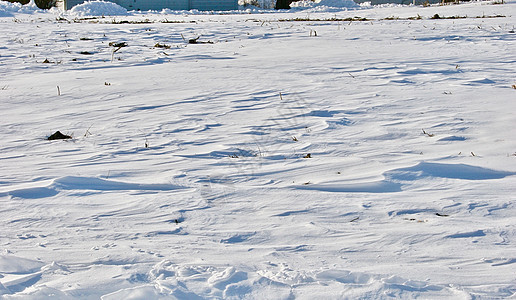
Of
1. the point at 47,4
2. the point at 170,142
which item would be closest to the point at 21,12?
the point at 47,4

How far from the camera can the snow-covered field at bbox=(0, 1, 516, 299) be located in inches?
79.2

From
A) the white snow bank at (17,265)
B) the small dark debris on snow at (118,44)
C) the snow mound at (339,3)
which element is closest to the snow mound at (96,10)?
the snow mound at (339,3)

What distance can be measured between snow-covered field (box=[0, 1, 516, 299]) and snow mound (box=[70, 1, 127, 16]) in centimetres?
1604

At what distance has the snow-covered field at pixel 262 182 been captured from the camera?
2.01m

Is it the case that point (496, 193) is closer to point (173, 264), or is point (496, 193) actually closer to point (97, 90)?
point (173, 264)

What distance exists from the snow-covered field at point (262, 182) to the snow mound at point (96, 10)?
1604 cm

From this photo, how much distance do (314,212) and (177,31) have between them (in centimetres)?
962

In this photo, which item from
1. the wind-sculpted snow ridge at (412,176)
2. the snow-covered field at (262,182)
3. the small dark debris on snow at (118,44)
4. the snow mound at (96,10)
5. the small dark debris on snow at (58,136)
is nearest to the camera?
the snow-covered field at (262,182)

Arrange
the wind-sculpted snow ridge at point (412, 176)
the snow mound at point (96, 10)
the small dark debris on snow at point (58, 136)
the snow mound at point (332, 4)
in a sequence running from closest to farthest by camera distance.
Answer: the wind-sculpted snow ridge at point (412, 176) → the small dark debris on snow at point (58, 136) → the snow mound at point (96, 10) → the snow mound at point (332, 4)

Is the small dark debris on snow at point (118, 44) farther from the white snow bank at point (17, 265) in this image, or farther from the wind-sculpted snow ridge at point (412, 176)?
the white snow bank at point (17, 265)

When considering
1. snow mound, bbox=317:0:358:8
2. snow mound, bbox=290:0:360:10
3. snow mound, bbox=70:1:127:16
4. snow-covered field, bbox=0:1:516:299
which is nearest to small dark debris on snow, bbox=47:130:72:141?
snow-covered field, bbox=0:1:516:299

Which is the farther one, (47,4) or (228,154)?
(47,4)

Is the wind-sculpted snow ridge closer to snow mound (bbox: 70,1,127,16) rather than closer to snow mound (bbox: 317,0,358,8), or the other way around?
snow mound (bbox: 70,1,127,16)

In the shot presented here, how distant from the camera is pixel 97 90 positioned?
18.5 ft
